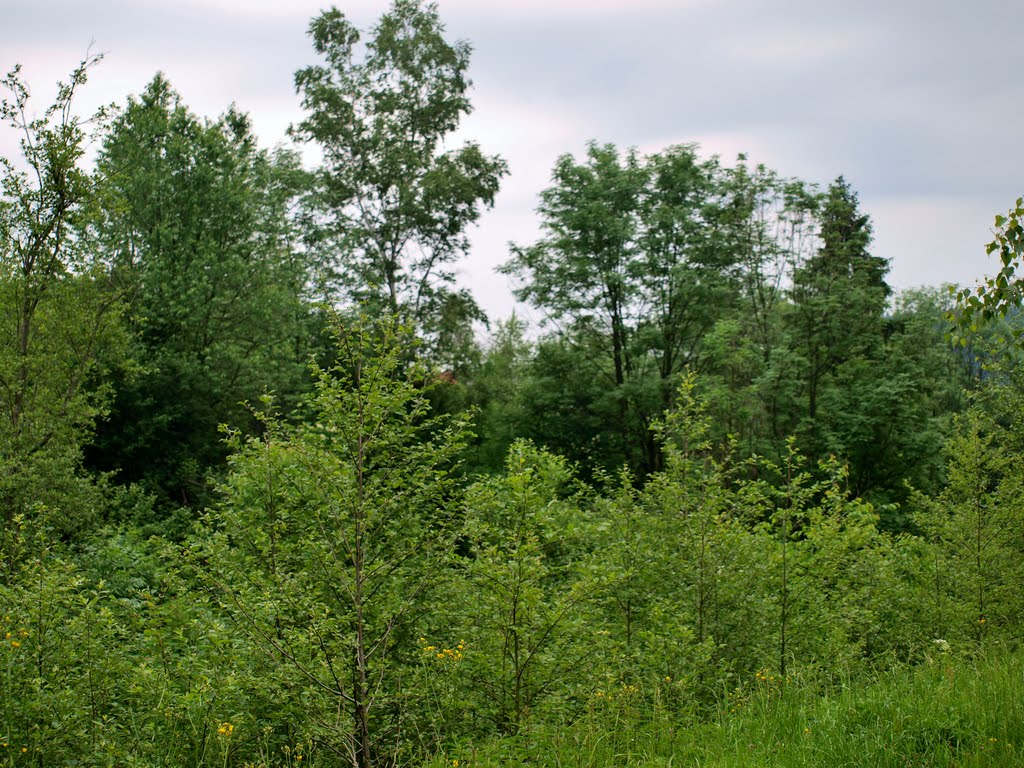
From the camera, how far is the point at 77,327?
48.7 ft

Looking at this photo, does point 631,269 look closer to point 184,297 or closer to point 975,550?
point 184,297

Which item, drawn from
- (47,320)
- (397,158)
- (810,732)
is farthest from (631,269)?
(810,732)

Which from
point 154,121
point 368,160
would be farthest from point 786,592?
point 368,160

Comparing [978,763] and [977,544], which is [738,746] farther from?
[977,544]

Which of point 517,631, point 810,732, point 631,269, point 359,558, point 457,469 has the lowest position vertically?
point 810,732

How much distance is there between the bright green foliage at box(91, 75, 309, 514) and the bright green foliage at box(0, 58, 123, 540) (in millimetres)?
5604

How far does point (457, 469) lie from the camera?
370 inches

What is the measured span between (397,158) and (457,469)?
20097mm

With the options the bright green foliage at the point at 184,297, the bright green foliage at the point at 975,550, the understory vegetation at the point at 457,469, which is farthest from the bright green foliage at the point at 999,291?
the bright green foliage at the point at 184,297

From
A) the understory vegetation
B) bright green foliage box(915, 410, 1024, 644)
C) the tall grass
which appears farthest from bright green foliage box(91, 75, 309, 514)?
the tall grass

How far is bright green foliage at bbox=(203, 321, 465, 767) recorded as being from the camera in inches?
199

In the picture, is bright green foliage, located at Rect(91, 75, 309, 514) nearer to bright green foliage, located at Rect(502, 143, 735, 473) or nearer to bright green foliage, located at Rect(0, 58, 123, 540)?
bright green foliage, located at Rect(0, 58, 123, 540)

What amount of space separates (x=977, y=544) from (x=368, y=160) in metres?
22.7

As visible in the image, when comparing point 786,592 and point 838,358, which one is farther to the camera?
point 838,358
